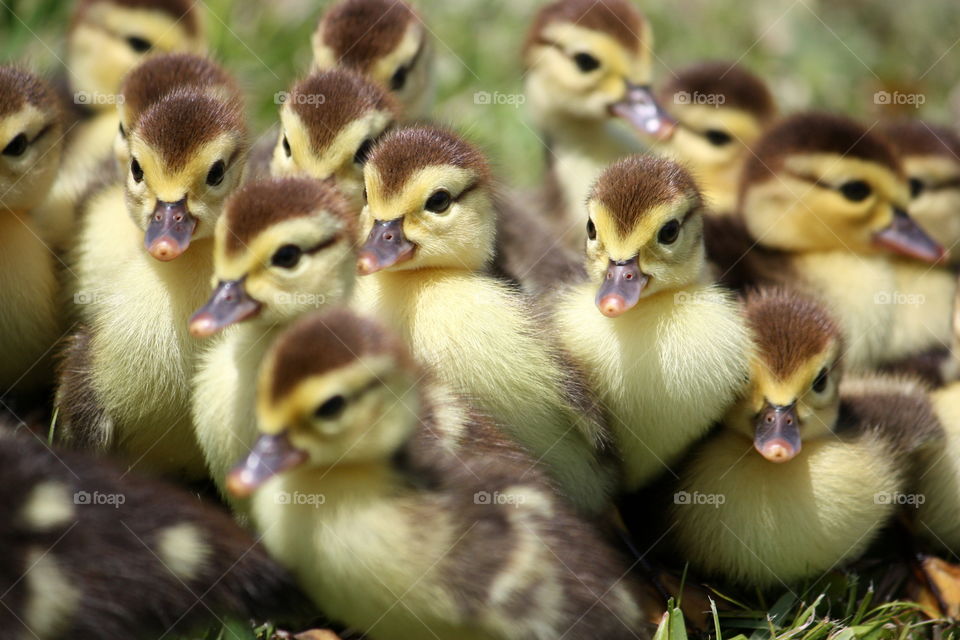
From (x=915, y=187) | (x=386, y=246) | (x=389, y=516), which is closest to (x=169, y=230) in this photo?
(x=386, y=246)

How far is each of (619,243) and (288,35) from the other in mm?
2534

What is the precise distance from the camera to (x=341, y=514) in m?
2.08

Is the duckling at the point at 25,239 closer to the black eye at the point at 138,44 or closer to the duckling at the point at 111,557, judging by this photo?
the duckling at the point at 111,557

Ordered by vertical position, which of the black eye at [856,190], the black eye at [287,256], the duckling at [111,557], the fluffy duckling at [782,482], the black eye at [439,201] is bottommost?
the duckling at [111,557]

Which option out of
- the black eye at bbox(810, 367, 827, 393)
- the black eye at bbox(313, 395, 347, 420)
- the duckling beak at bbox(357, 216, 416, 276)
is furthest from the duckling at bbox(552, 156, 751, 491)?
the black eye at bbox(313, 395, 347, 420)

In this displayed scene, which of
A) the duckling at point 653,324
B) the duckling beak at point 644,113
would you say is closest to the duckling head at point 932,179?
the duckling beak at point 644,113

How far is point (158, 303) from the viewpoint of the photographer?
2572mm

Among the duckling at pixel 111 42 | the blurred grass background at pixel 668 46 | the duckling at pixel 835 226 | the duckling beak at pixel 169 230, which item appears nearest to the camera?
the duckling beak at pixel 169 230

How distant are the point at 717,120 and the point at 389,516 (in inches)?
88.7

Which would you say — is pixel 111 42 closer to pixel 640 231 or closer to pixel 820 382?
pixel 640 231

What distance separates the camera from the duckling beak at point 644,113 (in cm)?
371

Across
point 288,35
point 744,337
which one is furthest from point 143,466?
point 288,35

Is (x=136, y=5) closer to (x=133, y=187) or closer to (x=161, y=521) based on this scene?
(x=133, y=187)

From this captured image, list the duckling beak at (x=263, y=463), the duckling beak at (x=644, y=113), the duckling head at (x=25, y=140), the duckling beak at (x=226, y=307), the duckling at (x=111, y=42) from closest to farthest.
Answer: the duckling beak at (x=263, y=463), the duckling beak at (x=226, y=307), the duckling head at (x=25, y=140), the duckling beak at (x=644, y=113), the duckling at (x=111, y=42)
